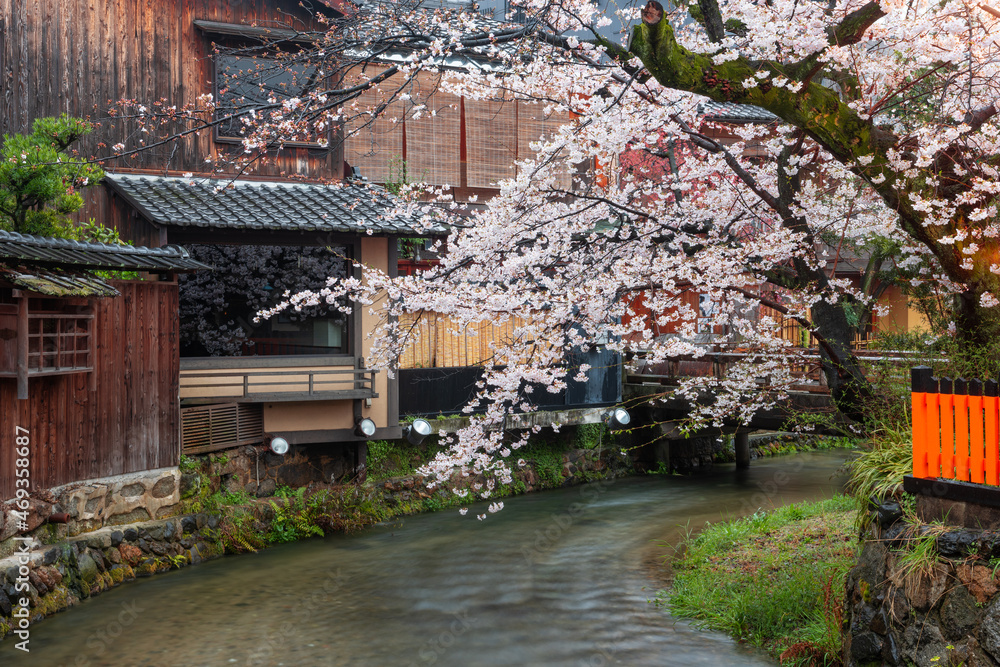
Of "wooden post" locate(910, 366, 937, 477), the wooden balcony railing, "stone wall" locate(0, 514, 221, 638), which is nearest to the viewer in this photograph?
"wooden post" locate(910, 366, 937, 477)

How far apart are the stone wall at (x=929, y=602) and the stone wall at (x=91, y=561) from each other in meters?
9.11

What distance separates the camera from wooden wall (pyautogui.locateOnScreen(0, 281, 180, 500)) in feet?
34.4

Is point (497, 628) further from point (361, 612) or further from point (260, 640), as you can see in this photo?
point (260, 640)

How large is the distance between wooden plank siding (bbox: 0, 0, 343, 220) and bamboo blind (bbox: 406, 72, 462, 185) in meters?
2.41

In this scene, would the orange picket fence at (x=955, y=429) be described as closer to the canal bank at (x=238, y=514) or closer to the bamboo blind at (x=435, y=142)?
the canal bank at (x=238, y=514)

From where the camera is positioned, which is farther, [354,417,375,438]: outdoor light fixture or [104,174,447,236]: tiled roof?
[354,417,375,438]: outdoor light fixture

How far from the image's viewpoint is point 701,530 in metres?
14.9

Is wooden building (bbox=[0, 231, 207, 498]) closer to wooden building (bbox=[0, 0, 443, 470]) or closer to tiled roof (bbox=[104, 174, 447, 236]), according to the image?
wooden building (bbox=[0, 0, 443, 470])

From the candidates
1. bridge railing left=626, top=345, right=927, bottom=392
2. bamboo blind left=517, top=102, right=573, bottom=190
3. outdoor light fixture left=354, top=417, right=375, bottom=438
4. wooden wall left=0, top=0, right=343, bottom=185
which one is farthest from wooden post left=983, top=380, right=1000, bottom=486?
bamboo blind left=517, top=102, right=573, bottom=190

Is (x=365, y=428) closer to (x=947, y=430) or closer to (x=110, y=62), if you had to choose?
(x=110, y=62)

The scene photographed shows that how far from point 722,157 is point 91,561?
969 centimetres

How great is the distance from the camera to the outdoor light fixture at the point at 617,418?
62.8 feet

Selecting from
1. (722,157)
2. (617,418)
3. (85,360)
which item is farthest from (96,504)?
(617,418)

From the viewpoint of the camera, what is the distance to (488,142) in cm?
1850
